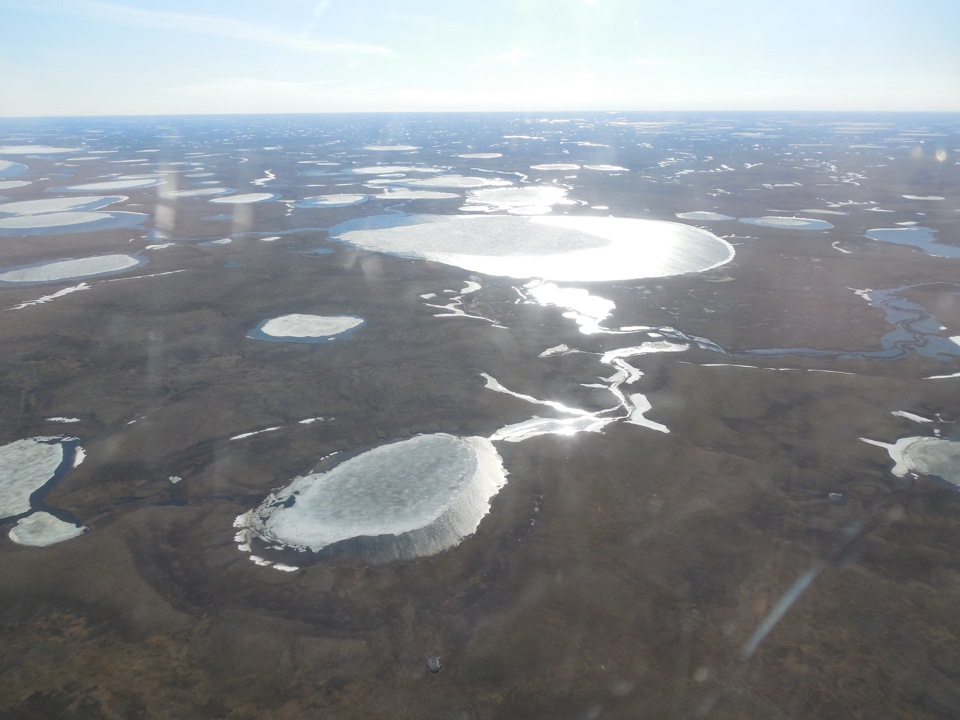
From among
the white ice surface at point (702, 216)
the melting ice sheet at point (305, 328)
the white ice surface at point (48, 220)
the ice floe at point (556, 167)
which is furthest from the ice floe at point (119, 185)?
the white ice surface at point (702, 216)

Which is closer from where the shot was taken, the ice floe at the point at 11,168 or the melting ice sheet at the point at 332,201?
the melting ice sheet at the point at 332,201

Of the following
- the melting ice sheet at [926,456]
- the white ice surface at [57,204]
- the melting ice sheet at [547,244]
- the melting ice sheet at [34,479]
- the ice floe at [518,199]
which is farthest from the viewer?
the white ice surface at [57,204]

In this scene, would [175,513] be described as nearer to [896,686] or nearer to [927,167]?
[896,686]

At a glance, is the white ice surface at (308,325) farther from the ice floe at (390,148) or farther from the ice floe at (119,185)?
the ice floe at (390,148)

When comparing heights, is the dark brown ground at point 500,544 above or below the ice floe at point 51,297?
below

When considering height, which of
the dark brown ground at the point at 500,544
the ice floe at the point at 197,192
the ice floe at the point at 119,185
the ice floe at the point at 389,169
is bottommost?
the dark brown ground at the point at 500,544

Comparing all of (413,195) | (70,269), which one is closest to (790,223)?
(413,195)

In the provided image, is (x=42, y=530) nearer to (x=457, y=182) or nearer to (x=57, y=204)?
(x=57, y=204)
